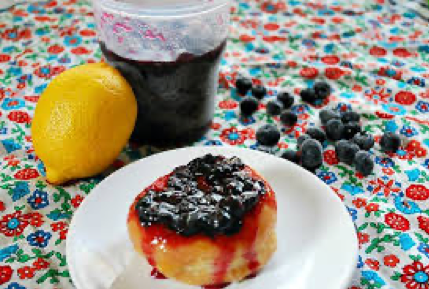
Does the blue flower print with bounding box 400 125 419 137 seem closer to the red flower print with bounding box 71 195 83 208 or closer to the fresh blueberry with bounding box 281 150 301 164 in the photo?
the fresh blueberry with bounding box 281 150 301 164

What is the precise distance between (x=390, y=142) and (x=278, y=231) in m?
0.63

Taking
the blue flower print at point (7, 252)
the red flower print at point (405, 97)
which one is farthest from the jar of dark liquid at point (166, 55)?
the red flower print at point (405, 97)

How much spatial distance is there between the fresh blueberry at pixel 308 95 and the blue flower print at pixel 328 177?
0.44 m

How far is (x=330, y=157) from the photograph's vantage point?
171cm

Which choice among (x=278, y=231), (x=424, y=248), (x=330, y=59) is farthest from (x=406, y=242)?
(x=330, y=59)

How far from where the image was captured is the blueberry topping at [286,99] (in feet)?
6.45

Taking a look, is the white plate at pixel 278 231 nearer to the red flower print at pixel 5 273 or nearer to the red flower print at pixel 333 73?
the red flower print at pixel 5 273

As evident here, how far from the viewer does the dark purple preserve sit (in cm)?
159

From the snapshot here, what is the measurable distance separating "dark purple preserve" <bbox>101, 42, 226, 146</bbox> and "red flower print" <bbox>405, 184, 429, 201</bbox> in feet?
2.23

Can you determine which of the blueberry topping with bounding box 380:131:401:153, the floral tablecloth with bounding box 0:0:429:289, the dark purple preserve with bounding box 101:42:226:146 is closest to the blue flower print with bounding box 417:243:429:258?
the floral tablecloth with bounding box 0:0:429:289

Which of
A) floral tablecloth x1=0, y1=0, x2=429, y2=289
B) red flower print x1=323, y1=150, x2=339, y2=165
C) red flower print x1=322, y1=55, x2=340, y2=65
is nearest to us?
floral tablecloth x1=0, y1=0, x2=429, y2=289

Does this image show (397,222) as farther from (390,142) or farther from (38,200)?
(38,200)

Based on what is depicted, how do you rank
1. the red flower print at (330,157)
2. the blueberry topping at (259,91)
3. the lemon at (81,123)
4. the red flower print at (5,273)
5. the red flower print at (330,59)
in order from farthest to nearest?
the red flower print at (330,59)
the blueberry topping at (259,91)
the red flower print at (330,157)
the lemon at (81,123)
the red flower print at (5,273)

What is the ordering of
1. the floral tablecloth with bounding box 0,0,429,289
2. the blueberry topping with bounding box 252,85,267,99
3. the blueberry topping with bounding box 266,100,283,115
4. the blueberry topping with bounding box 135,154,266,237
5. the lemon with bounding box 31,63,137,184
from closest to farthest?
the blueberry topping with bounding box 135,154,266,237 → the floral tablecloth with bounding box 0,0,429,289 → the lemon with bounding box 31,63,137,184 → the blueberry topping with bounding box 266,100,283,115 → the blueberry topping with bounding box 252,85,267,99
